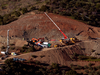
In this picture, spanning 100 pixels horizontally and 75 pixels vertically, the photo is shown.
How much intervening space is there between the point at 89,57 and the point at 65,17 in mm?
16363

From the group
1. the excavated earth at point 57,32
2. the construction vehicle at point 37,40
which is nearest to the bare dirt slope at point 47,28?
the excavated earth at point 57,32

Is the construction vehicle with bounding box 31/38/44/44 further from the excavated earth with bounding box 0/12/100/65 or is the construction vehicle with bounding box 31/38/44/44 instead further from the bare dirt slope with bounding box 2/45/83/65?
the bare dirt slope with bounding box 2/45/83/65

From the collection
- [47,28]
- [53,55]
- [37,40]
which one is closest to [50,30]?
[47,28]

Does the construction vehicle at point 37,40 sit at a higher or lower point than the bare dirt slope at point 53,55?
higher

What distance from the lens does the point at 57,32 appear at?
37938 millimetres

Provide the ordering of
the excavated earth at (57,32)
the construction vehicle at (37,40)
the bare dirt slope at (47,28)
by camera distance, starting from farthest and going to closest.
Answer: the bare dirt slope at (47,28) < the construction vehicle at (37,40) < the excavated earth at (57,32)

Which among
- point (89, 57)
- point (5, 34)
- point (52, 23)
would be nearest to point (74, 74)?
point (89, 57)

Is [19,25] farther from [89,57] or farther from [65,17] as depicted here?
[89,57]

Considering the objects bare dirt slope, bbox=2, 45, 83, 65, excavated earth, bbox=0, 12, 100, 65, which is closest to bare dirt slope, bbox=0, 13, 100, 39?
excavated earth, bbox=0, 12, 100, 65

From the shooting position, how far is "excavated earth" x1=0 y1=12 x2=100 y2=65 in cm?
3154

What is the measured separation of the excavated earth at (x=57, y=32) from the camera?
3154cm

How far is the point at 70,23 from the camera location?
40594mm

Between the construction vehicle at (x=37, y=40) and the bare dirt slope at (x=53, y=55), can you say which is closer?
the bare dirt slope at (x=53, y=55)

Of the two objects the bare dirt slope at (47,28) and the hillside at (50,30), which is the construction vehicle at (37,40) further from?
the bare dirt slope at (47,28)
